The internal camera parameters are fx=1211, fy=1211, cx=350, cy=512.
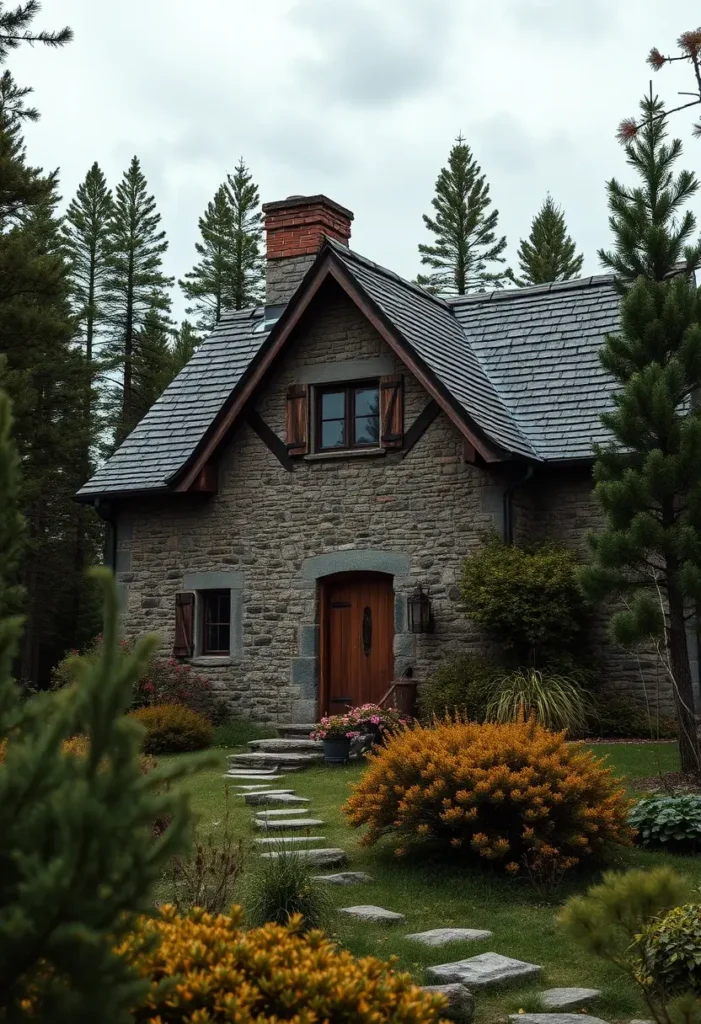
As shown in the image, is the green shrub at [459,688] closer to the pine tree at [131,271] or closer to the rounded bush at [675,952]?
the rounded bush at [675,952]

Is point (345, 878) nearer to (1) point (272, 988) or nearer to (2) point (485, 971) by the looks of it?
(2) point (485, 971)

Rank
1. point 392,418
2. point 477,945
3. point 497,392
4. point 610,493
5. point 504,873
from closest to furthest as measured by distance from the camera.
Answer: point 477,945
point 504,873
point 610,493
point 392,418
point 497,392

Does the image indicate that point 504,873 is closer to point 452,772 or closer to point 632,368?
point 452,772

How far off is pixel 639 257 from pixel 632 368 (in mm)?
1097

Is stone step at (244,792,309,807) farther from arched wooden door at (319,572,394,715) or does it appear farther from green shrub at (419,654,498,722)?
arched wooden door at (319,572,394,715)

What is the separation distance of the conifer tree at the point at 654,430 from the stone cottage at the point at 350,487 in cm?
319

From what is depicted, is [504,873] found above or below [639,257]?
below

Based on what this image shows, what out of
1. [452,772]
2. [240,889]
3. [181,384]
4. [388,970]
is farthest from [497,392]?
[388,970]

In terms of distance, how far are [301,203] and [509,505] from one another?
691cm

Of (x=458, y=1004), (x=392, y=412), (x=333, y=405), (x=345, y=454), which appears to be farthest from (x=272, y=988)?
(x=333, y=405)

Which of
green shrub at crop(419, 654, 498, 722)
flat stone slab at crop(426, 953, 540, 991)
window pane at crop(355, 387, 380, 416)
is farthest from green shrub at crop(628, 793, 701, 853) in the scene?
window pane at crop(355, 387, 380, 416)

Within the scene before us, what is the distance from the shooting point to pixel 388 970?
4.01 meters

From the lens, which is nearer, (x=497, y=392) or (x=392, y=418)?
(x=392, y=418)

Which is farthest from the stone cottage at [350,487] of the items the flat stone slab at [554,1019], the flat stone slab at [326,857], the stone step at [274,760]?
the flat stone slab at [554,1019]
